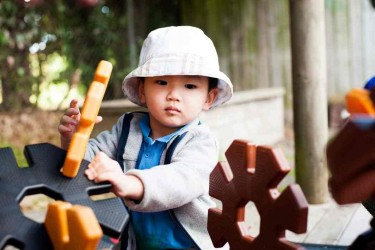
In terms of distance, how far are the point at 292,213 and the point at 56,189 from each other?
1.26 feet

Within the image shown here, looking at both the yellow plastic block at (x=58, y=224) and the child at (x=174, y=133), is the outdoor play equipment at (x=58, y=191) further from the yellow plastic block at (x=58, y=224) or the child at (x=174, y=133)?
the child at (x=174, y=133)

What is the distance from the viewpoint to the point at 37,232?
926 millimetres

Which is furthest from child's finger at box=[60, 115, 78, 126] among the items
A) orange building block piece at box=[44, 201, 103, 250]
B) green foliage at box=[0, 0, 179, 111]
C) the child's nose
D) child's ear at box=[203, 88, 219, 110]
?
green foliage at box=[0, 0, 179, 111]

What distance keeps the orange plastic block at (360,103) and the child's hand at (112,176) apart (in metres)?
0.42

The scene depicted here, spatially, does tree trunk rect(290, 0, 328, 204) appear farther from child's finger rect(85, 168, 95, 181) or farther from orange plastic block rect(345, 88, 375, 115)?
orange plastic block rect(345, 88, 375, 115)

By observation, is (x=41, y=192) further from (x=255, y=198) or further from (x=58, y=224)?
(x=255, y=198)

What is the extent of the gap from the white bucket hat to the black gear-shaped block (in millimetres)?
371

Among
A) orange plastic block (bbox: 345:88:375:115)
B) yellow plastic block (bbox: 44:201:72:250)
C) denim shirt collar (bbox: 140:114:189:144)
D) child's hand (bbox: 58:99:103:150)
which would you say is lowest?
yellow plastic block (bbox: 44:201:72:250)

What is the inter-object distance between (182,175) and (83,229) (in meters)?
0.40

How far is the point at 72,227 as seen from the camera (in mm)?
846

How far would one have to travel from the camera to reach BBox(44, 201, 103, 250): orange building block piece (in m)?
0.82

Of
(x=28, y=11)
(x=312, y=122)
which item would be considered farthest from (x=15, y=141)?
(x=312, y=122)

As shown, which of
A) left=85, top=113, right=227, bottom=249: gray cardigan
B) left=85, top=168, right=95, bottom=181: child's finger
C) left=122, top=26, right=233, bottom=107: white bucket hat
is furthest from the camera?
left=122, top=26, right=233, bottom=107: white bucket hat

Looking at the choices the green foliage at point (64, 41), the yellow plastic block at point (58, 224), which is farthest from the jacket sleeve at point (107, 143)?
the green foliage at point (64, 41)
